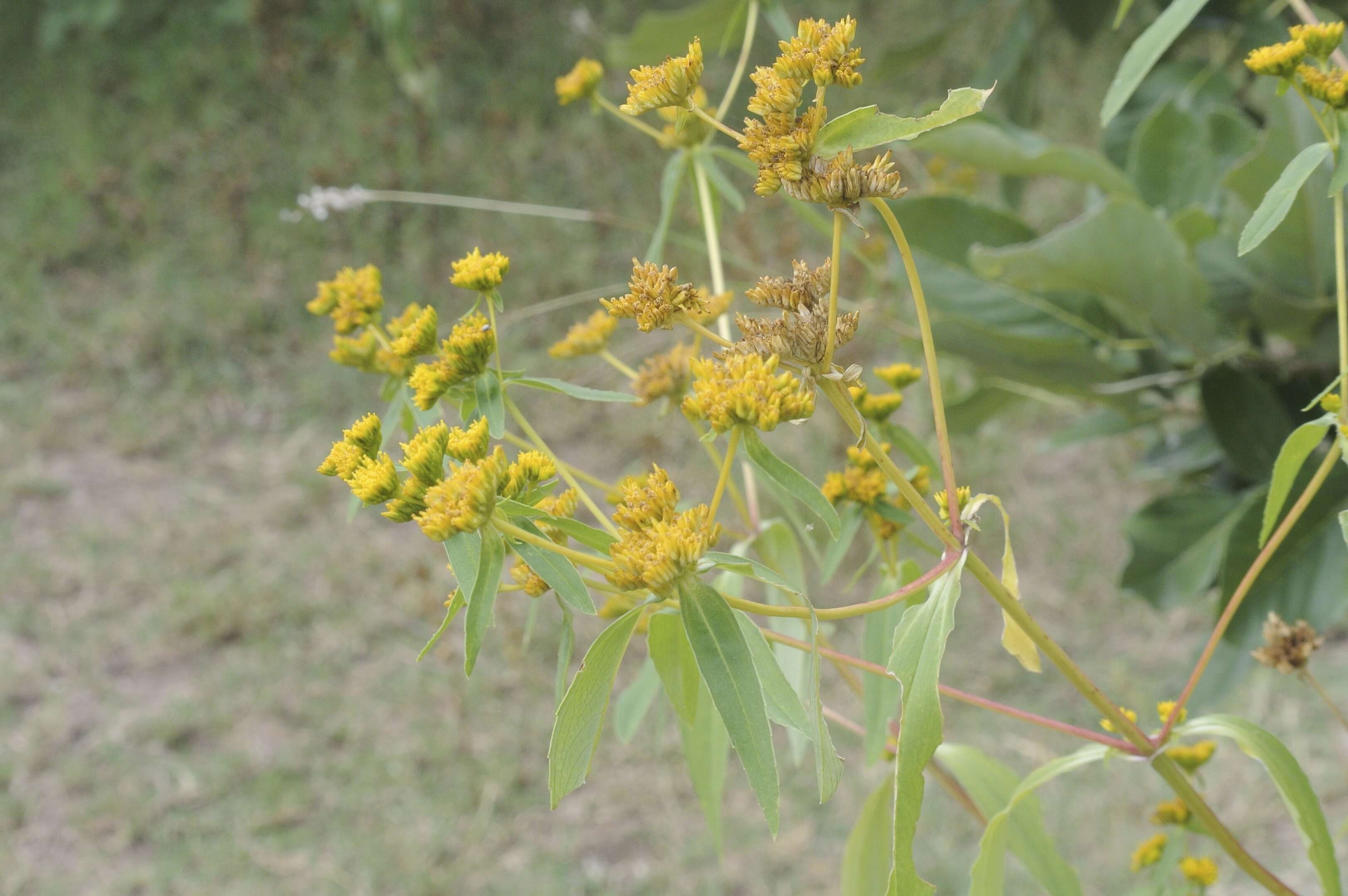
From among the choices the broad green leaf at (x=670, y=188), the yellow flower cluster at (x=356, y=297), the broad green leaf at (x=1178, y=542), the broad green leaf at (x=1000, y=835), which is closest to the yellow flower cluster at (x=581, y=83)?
the broad green leaf at (x=670, y=188)

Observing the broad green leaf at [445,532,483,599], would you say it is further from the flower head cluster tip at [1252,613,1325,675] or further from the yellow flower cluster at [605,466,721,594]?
the flower head cluster tip at [1252,613,1325,675]

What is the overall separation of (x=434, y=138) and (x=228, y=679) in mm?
1441

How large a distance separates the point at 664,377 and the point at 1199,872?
333 mm

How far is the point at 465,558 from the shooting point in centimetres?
36

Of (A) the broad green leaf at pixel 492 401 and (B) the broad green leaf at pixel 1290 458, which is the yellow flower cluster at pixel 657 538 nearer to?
(A) the broad green leaf at pixel 492 401

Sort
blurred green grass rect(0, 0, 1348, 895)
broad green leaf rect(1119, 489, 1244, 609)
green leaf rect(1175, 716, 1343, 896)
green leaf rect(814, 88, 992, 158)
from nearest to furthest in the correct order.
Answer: green leaf rect(814, 88, 992, 158)
green leaf rect(1175, 716, 1343, 896)
broad green leaf rect(1119, 489, 1244, 609)
blurred green grass rect(0, 0, 1348, 895)

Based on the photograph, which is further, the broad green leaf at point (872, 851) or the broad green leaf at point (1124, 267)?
the broad green leaf at point (1124, 267)

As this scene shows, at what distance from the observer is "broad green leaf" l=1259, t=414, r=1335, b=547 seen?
409mm

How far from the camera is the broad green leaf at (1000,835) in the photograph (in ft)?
1.37

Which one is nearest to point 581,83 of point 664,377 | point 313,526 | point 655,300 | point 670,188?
point 670,188

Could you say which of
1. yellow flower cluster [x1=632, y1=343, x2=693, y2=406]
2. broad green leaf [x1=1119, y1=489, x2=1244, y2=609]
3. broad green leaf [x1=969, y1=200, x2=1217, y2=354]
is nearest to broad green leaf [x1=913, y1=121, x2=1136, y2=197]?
broad green leaf [x1=969, y1=200, x2=1217, y2=354]

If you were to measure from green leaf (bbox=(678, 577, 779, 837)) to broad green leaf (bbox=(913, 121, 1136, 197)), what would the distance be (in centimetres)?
54

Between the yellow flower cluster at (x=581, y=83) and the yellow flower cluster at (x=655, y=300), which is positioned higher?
the yellow flower cluster at (x=581, y=83)

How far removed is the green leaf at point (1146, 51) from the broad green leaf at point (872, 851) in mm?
302
